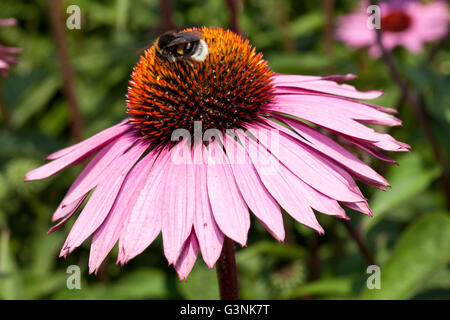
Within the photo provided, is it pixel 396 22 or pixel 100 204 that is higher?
pixel 396 22

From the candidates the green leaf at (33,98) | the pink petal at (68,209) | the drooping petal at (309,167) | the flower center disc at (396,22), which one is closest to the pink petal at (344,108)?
the drooping petal at (309,167)

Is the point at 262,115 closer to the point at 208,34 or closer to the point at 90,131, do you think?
the point at 208,34

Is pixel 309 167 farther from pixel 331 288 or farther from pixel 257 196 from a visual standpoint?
pixel 331 288

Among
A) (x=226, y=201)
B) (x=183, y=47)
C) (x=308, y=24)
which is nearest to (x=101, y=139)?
(x=183, y=47)

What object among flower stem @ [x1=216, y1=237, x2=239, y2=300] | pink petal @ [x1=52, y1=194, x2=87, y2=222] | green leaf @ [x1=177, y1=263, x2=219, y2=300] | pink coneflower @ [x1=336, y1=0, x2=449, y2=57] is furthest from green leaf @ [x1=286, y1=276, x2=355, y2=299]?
pink coneflower @ [x1=336, y1=0, x2=449, y2=57]
